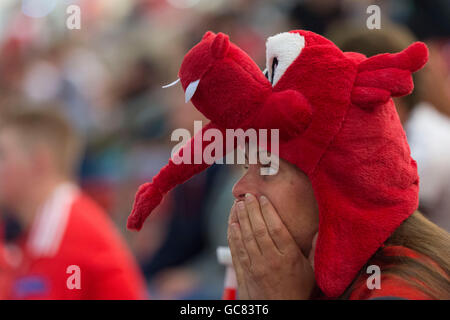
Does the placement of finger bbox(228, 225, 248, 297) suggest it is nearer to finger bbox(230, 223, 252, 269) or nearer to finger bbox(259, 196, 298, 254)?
finger bbox(230, 223, 252, 269)

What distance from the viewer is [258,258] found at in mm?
1288

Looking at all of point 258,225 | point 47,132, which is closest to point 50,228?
point 47,132

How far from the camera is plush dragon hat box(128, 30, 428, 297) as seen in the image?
3.79 feet

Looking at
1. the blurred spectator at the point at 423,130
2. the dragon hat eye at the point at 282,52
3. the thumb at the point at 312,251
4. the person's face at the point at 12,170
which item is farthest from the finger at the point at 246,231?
the person's face at the point at 12,170

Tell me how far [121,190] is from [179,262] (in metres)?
0.72

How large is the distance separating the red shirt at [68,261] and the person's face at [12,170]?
0.24 m

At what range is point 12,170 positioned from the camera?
265cm

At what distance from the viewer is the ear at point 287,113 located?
1.14 m

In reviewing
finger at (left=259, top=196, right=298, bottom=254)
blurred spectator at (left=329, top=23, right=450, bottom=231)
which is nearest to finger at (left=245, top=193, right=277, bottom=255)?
finger at (left=259, top=196, right=298, bottom=254)

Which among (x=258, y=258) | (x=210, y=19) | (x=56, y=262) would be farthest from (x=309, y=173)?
(x=210, y=19)

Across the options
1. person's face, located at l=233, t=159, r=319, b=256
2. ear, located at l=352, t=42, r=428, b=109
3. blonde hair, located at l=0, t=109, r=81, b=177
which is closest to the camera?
ear, located at l=352, t=42, r=428, b=109

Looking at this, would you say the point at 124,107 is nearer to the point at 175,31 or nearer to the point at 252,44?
the point at 175,31

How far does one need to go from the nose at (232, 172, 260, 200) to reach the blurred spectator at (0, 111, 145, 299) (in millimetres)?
1065

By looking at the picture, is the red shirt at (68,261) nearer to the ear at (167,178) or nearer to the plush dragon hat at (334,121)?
the ear at (167,178)
